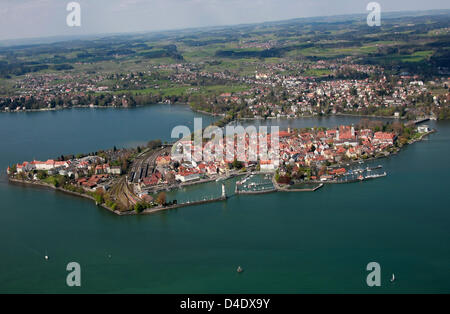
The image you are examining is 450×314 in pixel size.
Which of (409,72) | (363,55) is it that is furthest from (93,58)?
(409,72)

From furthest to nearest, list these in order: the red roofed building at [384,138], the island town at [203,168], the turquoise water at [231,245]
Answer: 1. the red roofed building at [384,138]
2. the island town at [203,168]
3. the turquoise water at [231,245]

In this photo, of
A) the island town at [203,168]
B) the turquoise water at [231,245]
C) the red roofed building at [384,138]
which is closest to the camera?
the turquoise water at [231,245]

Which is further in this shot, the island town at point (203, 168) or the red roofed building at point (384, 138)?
the red roofed building at point (384, 138)

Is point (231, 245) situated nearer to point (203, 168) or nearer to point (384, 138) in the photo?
point (203, 168)

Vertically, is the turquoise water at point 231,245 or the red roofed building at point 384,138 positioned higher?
the red roofed building at point 384,138

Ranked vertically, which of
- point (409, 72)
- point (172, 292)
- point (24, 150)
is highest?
point (409, 72)

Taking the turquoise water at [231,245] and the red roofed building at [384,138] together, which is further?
the red roofed building at [384,138]

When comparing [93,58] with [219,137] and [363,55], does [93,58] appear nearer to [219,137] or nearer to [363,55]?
[363,55]
